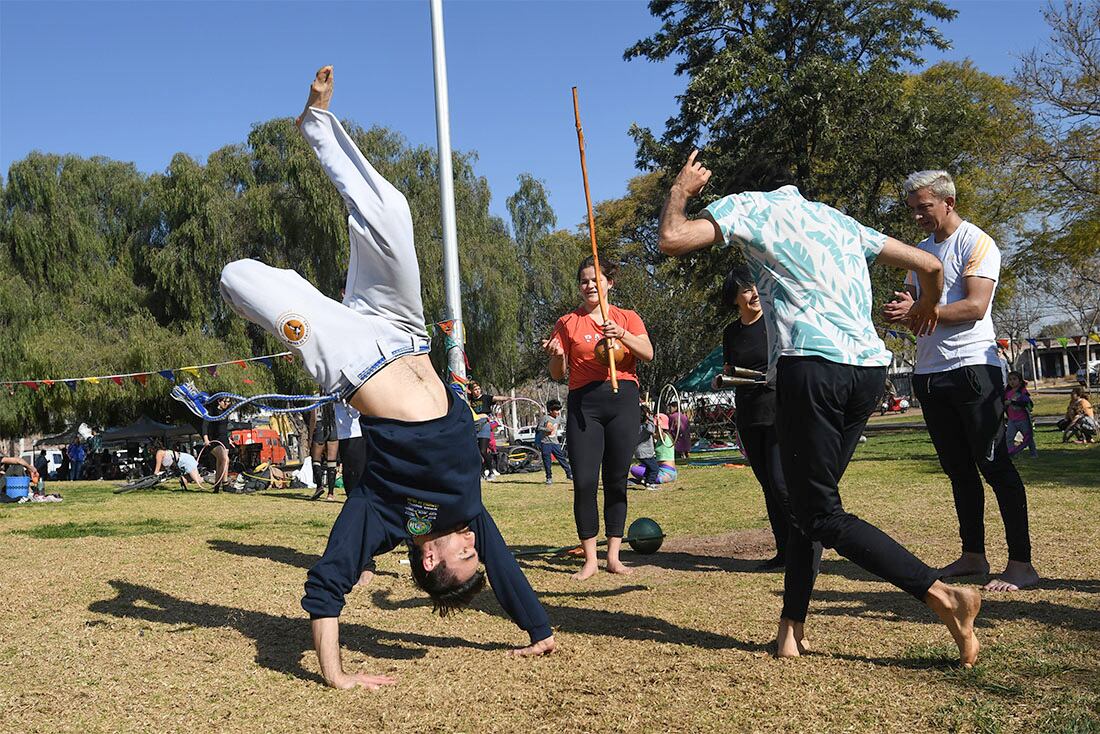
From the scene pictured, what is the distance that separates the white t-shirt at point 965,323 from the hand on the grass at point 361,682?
3257 mm

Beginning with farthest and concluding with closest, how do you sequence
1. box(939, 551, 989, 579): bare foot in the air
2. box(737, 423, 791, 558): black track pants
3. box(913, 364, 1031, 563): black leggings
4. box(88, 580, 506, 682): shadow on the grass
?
1. box(737, 423, 791, 558): black track pants
2. box(939, 551, 989, 579): bare foot in the air
3. box(913, 364, 1031, 563): black leggings
4. box(88, 580, 506, 682): shadow on the grass

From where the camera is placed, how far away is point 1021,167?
21.5 meters

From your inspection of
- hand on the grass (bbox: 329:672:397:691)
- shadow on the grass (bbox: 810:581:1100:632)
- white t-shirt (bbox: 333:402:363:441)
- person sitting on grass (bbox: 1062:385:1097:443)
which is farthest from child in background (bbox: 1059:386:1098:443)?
hand on the grass (bbox: 329:672:397:691)

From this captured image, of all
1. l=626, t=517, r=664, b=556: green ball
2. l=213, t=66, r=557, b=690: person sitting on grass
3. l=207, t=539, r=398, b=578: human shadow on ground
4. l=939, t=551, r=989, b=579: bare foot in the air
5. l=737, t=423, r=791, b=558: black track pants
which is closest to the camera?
l=213, t=66, r=557, b=690: person sitting on grass

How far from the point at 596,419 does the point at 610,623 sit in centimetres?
177

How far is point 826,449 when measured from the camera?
11.9 feet

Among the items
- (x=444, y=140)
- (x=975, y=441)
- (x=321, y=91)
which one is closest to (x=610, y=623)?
(x=975, y=441)

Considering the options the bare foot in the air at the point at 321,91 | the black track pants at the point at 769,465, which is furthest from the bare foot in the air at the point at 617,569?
the bare foot in the air at the point at 321,91

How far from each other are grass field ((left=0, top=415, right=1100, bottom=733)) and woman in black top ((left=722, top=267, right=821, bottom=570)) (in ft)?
1.47

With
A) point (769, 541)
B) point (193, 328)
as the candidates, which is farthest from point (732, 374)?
point (193, 328)

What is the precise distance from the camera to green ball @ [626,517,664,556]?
6738 mm

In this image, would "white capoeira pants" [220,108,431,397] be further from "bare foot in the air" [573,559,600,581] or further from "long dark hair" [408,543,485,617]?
"bare foot in the air" [573,559,600,581]

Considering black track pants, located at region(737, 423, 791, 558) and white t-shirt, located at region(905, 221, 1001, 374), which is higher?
white t-shirt, located at region(905, 221, 1001, 374)

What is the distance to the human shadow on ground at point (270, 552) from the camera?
22.8 ft
